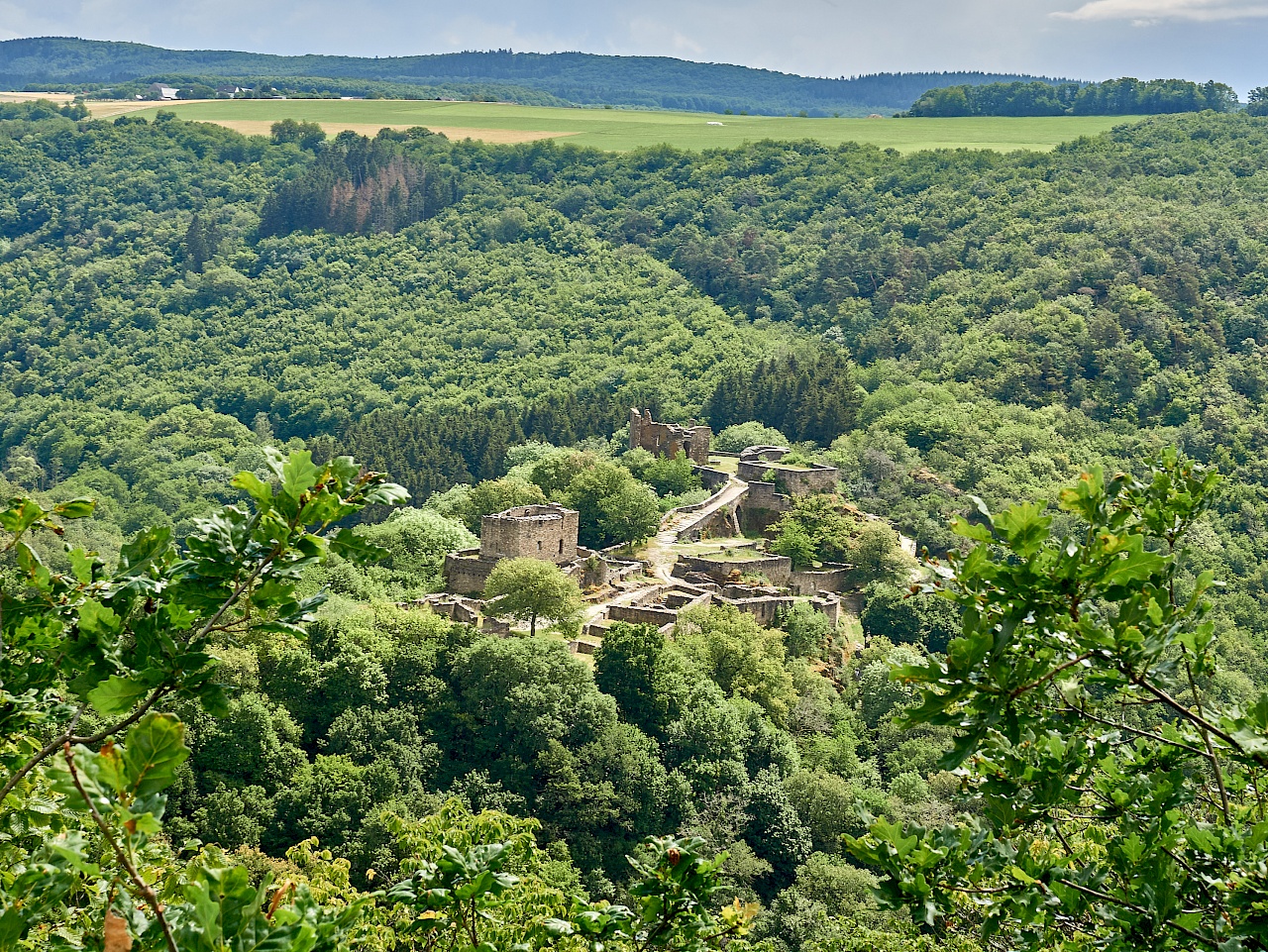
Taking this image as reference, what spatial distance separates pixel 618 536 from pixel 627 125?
10724 centimetres

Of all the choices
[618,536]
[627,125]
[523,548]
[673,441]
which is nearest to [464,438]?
[673,441]

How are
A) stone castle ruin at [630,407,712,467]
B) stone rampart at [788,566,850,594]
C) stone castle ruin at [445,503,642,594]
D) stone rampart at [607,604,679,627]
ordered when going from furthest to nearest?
stone castle ruin at [630,407,712,467]
stone rampart at [788,566,850,594]
stone castle ruin at [445,503,642,594]
stone rampart at [607,604,679,627]

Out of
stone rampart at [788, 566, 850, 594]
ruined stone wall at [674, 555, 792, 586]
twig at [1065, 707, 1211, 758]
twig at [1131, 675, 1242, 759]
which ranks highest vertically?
twig at [1131, 675, 1242, 759]

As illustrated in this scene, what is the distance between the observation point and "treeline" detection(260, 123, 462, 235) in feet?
397

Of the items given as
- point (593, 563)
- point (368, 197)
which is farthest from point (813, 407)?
point (368, 197)

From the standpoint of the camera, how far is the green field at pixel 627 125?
124125 millimetres

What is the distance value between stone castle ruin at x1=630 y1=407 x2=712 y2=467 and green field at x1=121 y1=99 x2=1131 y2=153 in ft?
238

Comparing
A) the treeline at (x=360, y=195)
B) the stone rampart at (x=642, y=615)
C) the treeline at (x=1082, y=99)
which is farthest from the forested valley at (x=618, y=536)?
the treeline at (x=1082, y=99)

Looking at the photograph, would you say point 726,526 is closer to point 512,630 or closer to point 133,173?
point 512,630

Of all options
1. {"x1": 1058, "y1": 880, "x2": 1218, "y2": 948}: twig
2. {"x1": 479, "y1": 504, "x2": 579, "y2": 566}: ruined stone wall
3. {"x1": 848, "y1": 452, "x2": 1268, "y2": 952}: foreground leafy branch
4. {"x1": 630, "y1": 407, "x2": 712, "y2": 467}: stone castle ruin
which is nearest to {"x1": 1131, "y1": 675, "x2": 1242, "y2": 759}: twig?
{"x1": 848, "y1": 452, "x2": 1268, "y2": 952}: foreground leafy branch

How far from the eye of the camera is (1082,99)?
133500mm

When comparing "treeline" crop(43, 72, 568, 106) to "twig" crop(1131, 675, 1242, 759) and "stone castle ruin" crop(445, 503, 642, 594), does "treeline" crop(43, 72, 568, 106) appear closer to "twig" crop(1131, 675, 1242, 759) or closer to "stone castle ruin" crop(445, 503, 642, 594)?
"stone castle ruin" crop(445, 503, 642, 594)

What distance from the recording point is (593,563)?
38.2 m

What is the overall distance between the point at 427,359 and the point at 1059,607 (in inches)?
3809
